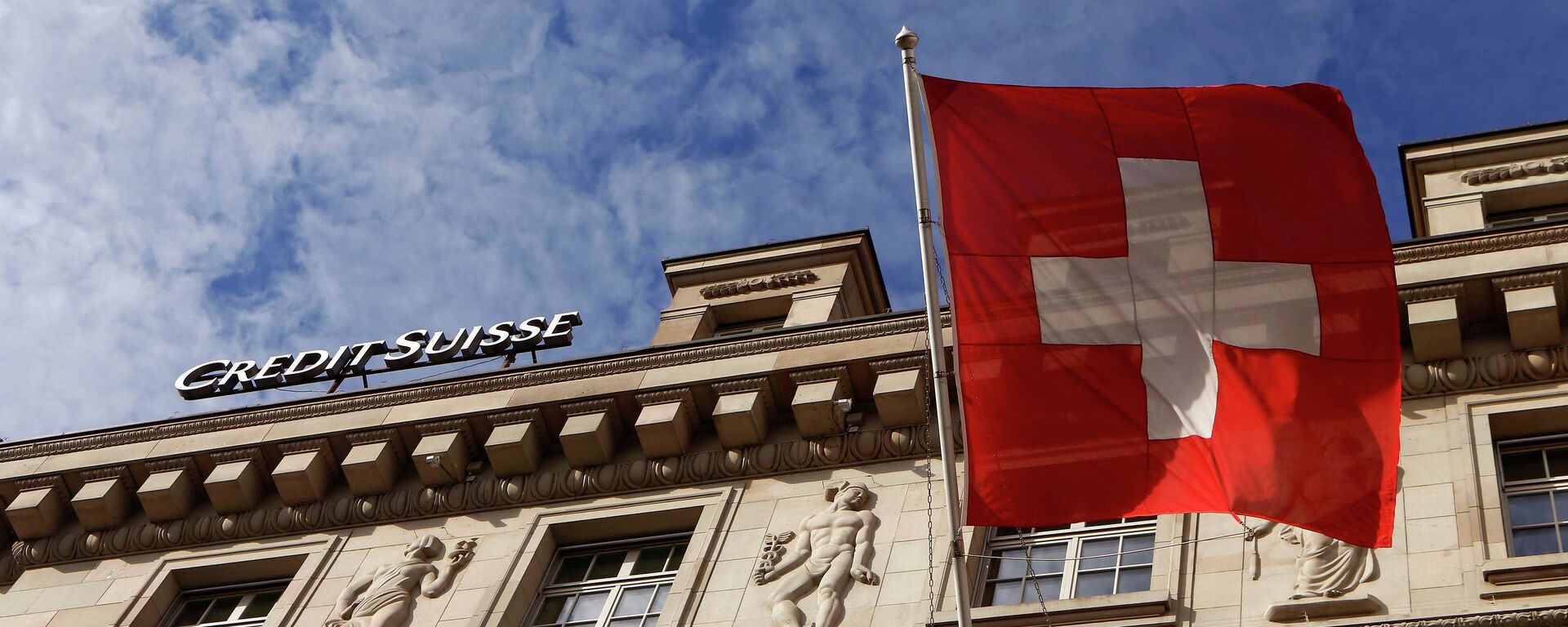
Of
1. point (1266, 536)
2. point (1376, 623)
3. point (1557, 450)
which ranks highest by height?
point (1557, 450)

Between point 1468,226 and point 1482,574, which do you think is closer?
point 1482,574

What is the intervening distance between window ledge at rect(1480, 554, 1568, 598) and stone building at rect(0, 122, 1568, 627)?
0.08ft

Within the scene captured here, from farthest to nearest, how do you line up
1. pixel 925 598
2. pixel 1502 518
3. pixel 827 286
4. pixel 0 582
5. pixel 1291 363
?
pixel 827 286 → pixel 0 582 → pixel 925 598 → pixel 1502 518 → pixel 1291 363

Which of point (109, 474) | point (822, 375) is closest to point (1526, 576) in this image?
point (822, 375)

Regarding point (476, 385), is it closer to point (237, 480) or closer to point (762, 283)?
point (237, 480)

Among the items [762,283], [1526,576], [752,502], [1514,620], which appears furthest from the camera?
[762,283]

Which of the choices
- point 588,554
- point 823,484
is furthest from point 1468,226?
point 588,554

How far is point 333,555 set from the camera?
2280 centimetres

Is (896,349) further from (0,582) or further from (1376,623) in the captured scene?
(0,582)

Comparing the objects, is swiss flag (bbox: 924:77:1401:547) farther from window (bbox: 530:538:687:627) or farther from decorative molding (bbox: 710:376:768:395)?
window (bbox: 530:538:687:627)

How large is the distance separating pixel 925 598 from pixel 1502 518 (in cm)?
555

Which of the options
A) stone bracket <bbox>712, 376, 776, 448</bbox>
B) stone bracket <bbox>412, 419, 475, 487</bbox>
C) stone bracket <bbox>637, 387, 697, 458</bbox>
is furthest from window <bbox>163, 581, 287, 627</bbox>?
stone bracket <bbox>712, 376, 776, 448</bbox>

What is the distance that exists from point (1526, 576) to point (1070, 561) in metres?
4.58

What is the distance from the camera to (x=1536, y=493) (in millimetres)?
18312
